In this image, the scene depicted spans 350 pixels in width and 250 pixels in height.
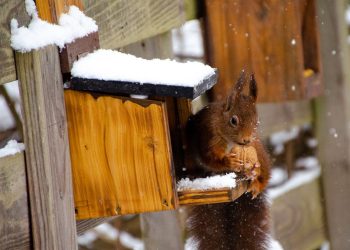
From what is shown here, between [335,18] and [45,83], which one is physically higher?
[335,18]

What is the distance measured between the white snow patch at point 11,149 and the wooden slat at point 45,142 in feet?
0.09

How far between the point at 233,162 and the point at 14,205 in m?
0.82

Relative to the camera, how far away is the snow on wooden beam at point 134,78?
7.05 ft

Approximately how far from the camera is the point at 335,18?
4246 mm

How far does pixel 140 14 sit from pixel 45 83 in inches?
32.2

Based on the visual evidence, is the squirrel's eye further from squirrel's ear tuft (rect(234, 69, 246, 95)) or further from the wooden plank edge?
the wooden plank edge

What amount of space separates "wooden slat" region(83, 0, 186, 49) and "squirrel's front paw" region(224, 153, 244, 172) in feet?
1.76

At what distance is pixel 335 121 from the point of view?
14.3 feet

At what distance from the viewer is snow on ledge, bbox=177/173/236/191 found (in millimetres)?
2342

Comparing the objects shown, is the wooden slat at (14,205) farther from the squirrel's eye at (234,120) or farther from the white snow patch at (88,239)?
the white snow patch at (88,239)

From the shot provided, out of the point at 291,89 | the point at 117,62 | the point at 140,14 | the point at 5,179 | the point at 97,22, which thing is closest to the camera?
the point at 5,179

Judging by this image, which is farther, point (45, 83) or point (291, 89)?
point (291, 89)

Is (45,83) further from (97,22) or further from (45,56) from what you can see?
(97,22)

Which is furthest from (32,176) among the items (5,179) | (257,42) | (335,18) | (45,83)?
(335,18)
